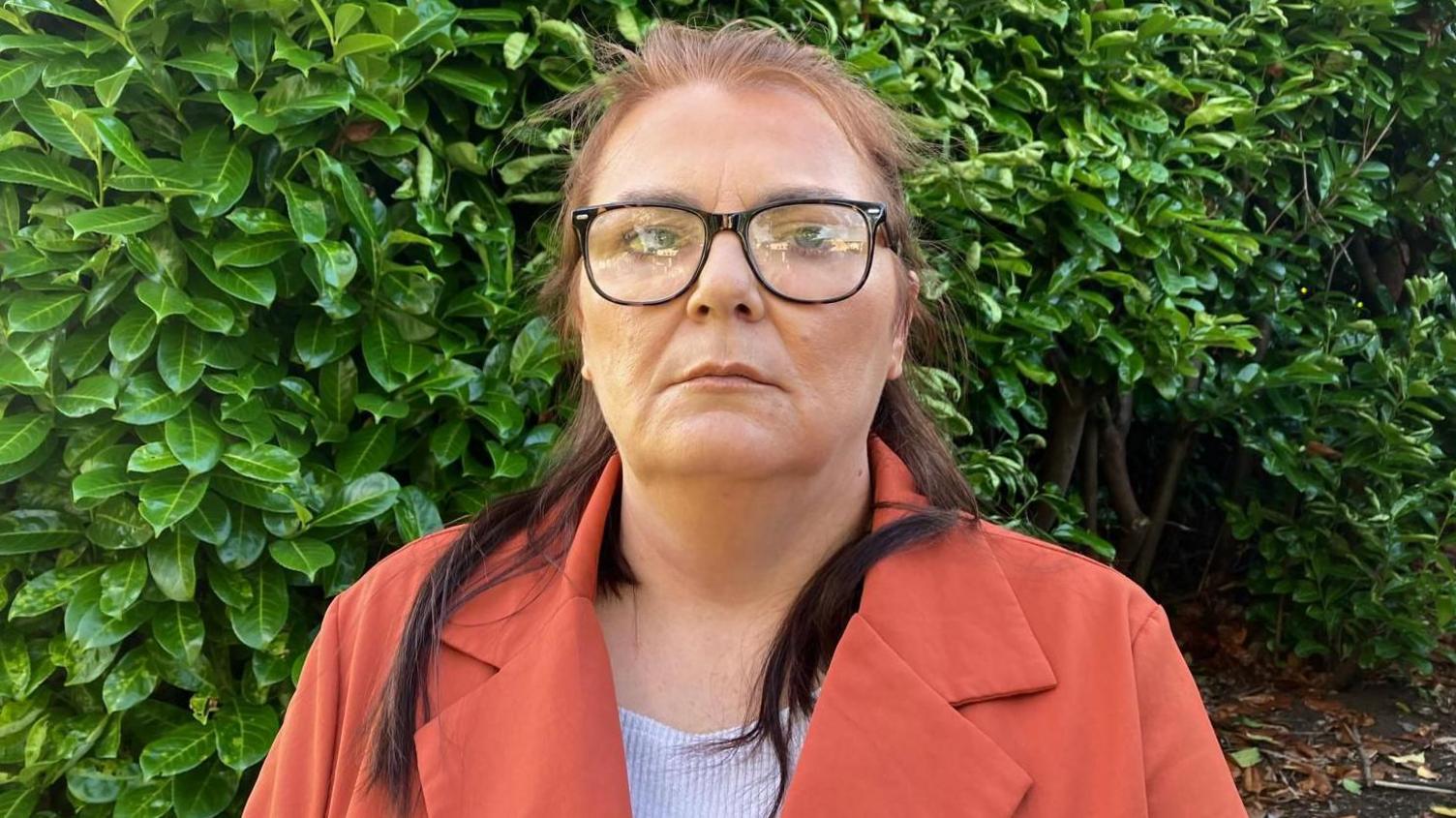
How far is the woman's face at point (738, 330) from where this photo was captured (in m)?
1.46

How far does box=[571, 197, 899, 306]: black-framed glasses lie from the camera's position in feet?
4.91

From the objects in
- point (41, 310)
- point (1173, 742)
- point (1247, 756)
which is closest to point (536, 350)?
point (41, 310)

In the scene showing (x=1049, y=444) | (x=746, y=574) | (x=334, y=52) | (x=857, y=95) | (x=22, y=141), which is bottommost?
(x=1049, y=444)

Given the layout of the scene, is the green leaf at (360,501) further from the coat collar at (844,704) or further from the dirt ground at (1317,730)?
the dirt ground at (1317,730)

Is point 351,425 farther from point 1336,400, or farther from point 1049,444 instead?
point 1336,400

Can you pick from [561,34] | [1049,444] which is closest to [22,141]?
[561,34]

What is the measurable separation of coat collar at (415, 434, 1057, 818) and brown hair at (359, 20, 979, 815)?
0.15 feet

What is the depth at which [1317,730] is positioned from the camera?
3.87 meters

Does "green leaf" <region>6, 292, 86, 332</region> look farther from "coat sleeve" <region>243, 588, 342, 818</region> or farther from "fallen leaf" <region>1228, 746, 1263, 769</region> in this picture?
"fallen leaf" <region>1228, 746, 1263, 769</region>

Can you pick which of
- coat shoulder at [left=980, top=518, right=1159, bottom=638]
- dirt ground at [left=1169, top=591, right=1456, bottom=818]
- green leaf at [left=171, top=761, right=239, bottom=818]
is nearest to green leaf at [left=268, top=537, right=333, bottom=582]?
green leaf at [left=171, top=761, right=239, bottom=818]

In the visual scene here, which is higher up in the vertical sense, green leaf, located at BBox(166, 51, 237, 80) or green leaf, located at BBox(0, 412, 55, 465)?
green leaf, located at BBox(166, 51, 237, 80)

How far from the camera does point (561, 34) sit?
2172mm

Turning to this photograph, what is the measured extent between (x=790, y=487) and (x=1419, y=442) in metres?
3.06

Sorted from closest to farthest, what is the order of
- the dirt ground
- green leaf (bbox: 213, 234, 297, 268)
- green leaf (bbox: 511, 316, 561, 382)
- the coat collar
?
1. the coat collar
2. green leaf (bbox: 213, 234, 297, 268)
3. green leaf (bbox: 511, 316, 561, 382)
4. the dirt ground
